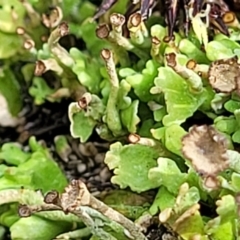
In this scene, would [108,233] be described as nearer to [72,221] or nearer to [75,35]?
[72,221]

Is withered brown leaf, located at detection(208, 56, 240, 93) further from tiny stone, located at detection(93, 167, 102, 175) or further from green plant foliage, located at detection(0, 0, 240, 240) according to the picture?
tiny stone, located at detection(93, 167, 102, 175)

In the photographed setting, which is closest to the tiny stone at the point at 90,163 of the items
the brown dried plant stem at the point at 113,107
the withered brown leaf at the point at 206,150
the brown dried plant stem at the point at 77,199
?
the brown dried plant stem at the point at 113,107

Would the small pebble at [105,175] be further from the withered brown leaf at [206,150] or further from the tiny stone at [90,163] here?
the withered brown leaf at [206,150]

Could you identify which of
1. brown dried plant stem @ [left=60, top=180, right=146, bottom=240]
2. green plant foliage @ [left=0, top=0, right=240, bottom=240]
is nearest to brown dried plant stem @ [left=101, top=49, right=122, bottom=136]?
green plant foliage @ [left=0, top=0, right=240, bottom=240]

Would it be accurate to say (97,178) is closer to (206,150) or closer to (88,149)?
(88,149)

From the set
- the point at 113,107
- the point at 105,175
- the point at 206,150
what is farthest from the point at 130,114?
the point at 206,150

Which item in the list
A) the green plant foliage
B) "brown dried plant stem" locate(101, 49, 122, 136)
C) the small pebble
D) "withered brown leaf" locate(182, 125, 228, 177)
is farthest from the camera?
the small pebble

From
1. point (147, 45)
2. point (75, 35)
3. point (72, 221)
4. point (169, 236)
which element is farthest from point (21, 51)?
point (169, 236)
